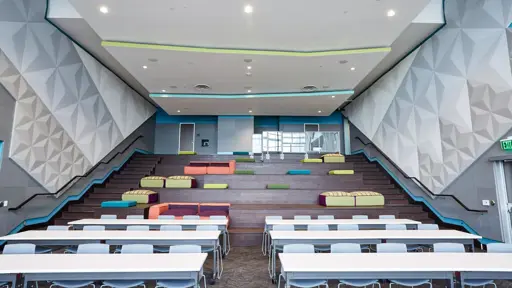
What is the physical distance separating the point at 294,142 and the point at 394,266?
44.1ft

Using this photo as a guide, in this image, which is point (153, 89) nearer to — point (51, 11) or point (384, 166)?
point (51, 11)

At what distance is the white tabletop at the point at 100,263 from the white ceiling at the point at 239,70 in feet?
19.9

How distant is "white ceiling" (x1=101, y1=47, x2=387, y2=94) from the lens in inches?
319

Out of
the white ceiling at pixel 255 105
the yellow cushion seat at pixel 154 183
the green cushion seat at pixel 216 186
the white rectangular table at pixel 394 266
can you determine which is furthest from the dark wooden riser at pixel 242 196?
the white rectangular table at pixel 394 266

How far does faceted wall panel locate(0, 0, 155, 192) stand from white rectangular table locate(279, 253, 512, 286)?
7704 millimetres

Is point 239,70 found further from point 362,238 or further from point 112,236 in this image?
point 362,238

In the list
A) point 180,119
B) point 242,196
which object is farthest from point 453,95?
point 180,119

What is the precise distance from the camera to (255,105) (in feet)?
43.5

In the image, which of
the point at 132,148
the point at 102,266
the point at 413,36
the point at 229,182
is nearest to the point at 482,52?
the point at 413,36

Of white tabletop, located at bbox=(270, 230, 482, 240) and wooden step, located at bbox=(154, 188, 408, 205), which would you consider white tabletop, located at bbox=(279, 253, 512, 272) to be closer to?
white tabletop, located at bbox=(270, 230, 482, 240)

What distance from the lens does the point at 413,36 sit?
27.7 ft

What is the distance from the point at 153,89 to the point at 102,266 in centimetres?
925

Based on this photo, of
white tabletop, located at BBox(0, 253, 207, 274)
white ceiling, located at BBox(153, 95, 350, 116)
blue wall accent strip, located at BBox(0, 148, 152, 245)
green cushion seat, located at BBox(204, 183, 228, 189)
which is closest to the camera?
white tabletop, located at BBox(0, 253, 207, 274)

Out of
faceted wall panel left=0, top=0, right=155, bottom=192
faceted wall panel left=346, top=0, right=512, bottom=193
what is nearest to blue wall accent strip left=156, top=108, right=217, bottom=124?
faceted wall panel left=0, top=0, right=155, bottom=192
